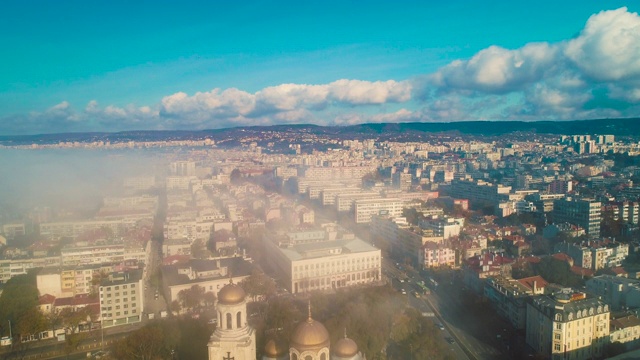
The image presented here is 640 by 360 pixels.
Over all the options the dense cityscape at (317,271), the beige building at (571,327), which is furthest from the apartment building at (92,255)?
the beige building at (571,327)

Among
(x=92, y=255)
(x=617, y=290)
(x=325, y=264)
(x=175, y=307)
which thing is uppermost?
(x=92, y=255)

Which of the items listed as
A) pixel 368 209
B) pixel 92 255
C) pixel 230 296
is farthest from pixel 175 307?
pixel 368 209

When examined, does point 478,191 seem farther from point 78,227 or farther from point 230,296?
point 230,296

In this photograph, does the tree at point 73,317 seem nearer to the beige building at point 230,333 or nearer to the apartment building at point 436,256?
the beige building at point 230,333

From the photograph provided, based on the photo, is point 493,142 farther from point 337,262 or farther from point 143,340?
point 143,340

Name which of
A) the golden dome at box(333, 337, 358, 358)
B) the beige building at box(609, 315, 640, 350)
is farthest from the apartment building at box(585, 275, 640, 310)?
the golden dome at box(333, 337, 358, 358)

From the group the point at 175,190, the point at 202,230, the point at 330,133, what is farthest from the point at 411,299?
the point at 330,133

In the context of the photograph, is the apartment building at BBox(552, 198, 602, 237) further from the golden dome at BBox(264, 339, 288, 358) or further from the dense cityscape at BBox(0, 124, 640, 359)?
the golden dome at BBox(264, 339, 288, 358)

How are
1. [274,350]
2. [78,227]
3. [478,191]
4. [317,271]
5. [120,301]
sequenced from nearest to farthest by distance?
[274,350] < [120,301] < [317,271] < [78,227] < [478,191]
